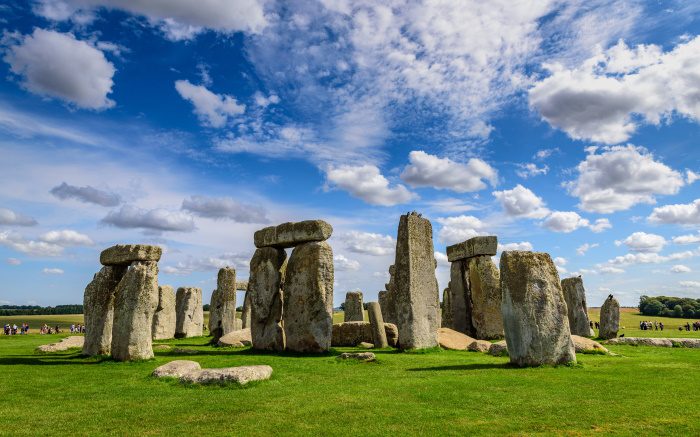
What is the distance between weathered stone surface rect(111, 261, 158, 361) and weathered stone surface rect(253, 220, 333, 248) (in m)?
5.26

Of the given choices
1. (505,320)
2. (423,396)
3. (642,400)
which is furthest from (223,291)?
(642,400)

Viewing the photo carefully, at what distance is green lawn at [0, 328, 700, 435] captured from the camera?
6.75 meters

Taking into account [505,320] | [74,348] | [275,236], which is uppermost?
[275,236]

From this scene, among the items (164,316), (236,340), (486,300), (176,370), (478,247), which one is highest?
(478,247)

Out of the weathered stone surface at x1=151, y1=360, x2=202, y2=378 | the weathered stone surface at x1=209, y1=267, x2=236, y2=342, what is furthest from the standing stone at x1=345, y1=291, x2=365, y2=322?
the weathered stone surface at x1=151, y1=360, x2=202, y2=378

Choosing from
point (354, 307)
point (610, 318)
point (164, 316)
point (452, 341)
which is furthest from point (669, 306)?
point (164, 316)

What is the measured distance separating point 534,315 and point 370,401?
5.25 m

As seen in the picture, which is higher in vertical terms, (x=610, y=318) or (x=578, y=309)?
(x=578, y=309)

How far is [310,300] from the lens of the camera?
16641 millimetres

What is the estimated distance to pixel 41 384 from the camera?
10.6 meters

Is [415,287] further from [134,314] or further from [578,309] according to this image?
[578,309]

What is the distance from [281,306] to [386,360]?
5597mm

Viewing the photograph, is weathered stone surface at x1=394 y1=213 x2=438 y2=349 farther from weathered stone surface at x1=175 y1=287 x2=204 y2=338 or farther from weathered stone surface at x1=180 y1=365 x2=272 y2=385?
weathered stone surface at x1=175 y1=287 x2=204 y2=338

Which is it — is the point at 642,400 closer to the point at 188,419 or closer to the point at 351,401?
the point at 351,401
